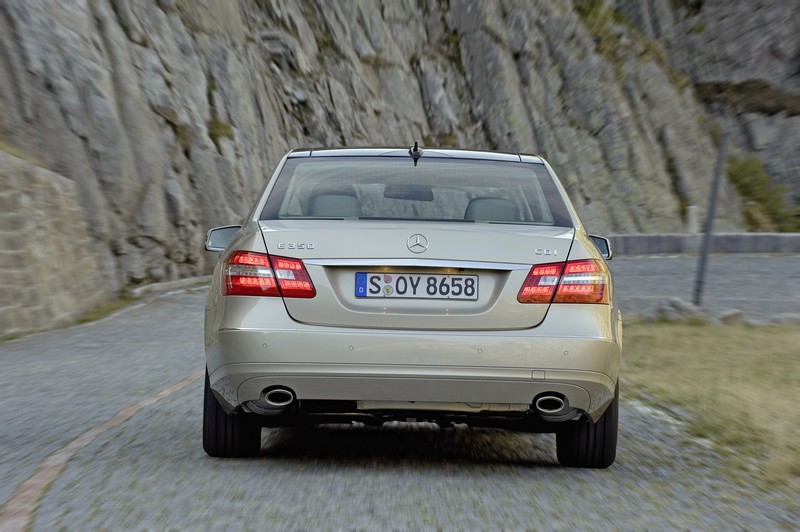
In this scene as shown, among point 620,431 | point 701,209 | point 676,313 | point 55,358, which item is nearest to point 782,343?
point 676,313

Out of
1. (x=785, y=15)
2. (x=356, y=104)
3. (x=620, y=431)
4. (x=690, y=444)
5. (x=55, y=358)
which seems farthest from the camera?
(x=785, y=15)

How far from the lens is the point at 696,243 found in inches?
1363

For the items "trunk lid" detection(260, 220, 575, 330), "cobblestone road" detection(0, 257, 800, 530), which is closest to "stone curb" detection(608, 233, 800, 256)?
"cobblestone road" detection(0, 257, 800, 530)

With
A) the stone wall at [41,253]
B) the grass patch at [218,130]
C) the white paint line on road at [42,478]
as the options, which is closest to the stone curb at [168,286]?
the stone wall at [41,253]

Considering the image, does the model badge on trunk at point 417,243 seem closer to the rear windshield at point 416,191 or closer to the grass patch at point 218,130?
the rear windshield at point 416,191

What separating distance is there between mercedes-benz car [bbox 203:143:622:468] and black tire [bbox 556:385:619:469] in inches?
7.6

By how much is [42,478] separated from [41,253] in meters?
11.1

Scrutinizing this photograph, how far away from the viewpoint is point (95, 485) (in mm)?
4660

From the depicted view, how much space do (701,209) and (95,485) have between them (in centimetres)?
4632

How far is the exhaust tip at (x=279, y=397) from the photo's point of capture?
184 inches

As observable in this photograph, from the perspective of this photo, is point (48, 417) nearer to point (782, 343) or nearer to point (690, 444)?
point (690, 444)

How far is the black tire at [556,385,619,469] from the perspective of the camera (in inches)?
201

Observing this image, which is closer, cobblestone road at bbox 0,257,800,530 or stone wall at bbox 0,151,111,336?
cobblestone road at bbox 0,257,800,530

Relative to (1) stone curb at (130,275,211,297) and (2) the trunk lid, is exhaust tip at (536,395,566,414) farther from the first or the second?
(1) stone curb at (130,275,211,297)
